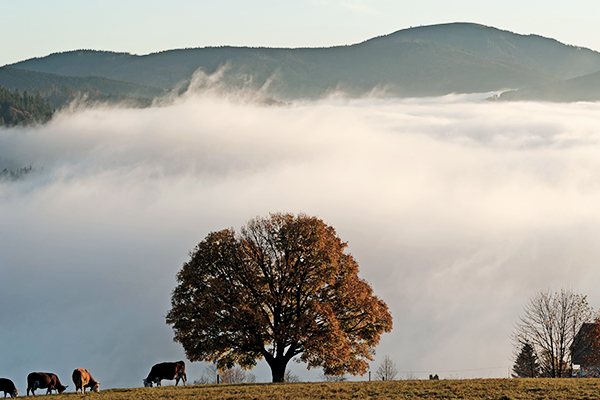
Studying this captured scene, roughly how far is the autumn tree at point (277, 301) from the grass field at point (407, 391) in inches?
290

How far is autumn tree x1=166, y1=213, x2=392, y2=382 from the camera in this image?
4828cm

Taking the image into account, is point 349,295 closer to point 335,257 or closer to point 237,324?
point 335,257

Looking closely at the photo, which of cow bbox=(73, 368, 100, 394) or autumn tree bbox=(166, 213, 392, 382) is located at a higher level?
autumn tree bbox=(166, 213, 392, 382)

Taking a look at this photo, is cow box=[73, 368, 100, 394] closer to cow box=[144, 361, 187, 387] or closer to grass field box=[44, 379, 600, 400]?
grass field box=[44, 379, 600, 400]

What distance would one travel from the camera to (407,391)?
119 ft

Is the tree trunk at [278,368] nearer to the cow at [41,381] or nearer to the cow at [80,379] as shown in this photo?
the cow at [80,379]

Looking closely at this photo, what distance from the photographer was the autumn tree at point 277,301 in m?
48.3

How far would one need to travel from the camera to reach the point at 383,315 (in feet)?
167

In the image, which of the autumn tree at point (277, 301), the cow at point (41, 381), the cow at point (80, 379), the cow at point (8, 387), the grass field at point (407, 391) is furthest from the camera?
the autumn tree at point (277, 301)

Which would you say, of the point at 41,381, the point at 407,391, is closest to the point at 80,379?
the point at 41,381

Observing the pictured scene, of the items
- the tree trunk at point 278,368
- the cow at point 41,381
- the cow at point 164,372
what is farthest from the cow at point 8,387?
the tree trunk at point 278,368

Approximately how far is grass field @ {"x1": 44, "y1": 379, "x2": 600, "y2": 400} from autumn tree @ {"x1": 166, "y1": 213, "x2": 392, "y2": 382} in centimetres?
736

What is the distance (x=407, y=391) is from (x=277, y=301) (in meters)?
16.0

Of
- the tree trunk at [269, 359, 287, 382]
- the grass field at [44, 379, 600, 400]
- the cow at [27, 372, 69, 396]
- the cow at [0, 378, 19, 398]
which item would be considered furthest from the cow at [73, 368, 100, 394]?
the tree trunk at [269, 359, 287, 382]
